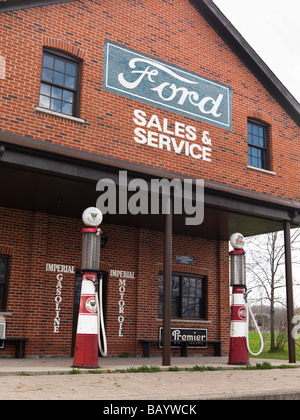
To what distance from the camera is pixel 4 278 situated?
1223cm

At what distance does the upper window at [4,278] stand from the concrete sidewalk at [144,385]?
3.43 metres

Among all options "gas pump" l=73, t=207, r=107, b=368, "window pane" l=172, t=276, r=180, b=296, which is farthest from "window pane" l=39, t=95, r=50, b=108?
"window pane" l=172, t=276, r=180, b=296

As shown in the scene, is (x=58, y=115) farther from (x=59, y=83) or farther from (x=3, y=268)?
(x=3, y=268)

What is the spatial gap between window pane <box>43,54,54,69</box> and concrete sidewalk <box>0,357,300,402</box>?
6.43m

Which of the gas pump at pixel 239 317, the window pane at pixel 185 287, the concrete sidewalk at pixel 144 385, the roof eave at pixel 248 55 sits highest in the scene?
the roof eave at pixel 248 55

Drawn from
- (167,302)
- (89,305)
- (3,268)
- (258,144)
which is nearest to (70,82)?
(3,268)

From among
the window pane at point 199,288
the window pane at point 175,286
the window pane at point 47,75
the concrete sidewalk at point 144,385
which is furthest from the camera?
the window pane at point 199,288

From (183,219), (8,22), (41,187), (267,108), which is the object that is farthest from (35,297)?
(267,108)

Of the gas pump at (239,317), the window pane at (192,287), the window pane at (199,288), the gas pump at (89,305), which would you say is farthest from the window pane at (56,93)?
the window pane at (199,288)

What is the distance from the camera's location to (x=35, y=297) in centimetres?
1236

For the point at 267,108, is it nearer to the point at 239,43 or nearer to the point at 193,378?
the point at 239,43

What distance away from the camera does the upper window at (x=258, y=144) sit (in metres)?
15.1
